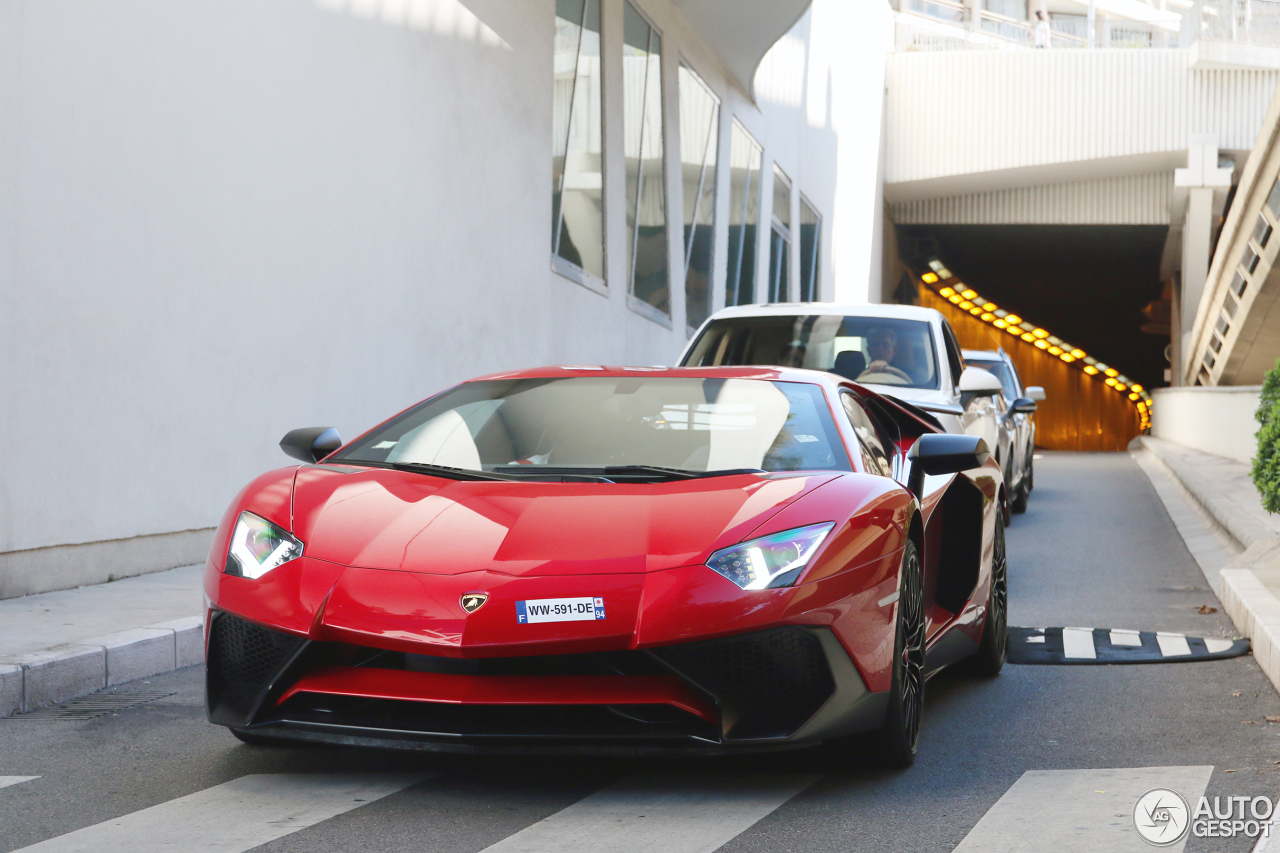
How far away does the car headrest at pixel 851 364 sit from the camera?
380 inches

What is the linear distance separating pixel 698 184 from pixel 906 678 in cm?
1762

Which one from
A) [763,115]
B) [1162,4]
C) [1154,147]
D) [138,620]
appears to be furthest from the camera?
[1162,4]

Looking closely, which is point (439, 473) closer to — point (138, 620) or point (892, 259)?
point (138, 620)

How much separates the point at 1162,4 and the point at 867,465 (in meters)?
70.9

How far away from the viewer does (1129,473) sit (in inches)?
A: 833

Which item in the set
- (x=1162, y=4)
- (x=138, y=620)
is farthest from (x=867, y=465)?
(x=1162, y=4)

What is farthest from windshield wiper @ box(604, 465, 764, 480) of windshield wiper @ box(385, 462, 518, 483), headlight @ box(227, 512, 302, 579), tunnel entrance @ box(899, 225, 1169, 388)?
tunnel entrance @ box(899, 225, 1169, 388)

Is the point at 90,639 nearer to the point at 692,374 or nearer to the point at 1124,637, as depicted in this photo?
the point at 692,374

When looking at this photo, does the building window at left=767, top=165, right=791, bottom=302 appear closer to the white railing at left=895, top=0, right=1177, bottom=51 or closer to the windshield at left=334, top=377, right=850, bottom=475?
the white railing at left=895, top=0, right=1177, bottom=51

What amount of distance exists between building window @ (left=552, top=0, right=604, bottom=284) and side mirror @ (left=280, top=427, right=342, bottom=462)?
32.3 feet

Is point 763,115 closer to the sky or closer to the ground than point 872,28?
closer to the ground

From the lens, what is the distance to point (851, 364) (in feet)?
31.8

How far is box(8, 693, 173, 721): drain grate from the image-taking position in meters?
5.03

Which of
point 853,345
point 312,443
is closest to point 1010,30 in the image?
point 853,345
